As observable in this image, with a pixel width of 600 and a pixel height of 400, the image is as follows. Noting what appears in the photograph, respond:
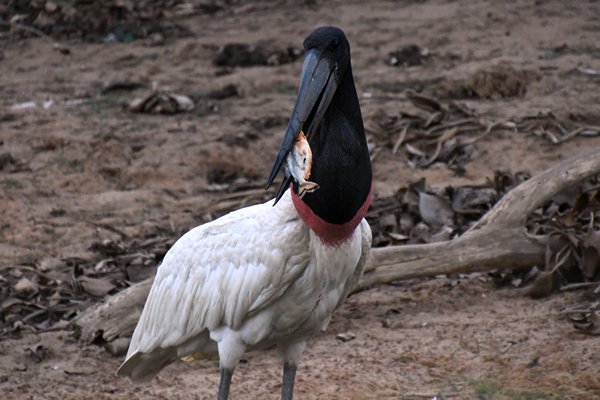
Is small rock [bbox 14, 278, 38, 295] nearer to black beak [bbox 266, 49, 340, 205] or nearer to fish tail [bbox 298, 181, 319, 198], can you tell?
black beak [bbox 266, 49, 340, 205]

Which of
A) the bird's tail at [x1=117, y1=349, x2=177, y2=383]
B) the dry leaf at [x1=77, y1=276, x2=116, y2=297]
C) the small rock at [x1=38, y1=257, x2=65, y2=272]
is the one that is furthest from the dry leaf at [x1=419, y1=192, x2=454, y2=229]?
the bird's tail at [x1=117, y1=349, x2=177, y2=383]

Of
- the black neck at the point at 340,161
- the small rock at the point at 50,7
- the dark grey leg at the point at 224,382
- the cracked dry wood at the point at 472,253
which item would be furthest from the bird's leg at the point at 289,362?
the small rock at the point at 50,7

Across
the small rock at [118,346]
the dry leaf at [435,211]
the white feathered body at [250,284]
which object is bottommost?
the small rock at [118,346]

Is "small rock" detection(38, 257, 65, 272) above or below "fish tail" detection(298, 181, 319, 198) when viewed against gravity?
below

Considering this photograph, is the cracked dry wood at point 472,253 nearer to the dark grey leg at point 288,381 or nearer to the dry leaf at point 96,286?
the dry leaf at point 96,286

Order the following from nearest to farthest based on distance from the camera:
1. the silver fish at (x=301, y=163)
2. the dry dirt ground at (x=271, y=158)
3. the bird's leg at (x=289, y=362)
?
the silver fish at (x=301, y=163), the bird's leg at (x=289, y=362), the dry dirt ground at (x=271, y=158)

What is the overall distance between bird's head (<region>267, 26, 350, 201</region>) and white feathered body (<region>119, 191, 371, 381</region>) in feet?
0.79

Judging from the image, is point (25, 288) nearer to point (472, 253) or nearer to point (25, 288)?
point (25, 288)

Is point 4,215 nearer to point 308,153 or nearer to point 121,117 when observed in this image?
point 121,117

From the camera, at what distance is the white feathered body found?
448 centimetres

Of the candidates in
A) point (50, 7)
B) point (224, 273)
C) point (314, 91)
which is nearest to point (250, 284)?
point (224, 273)

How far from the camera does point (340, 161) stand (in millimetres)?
4355

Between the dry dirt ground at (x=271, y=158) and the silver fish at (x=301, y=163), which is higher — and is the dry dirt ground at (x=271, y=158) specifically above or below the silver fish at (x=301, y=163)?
below

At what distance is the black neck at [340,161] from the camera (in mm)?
4348
